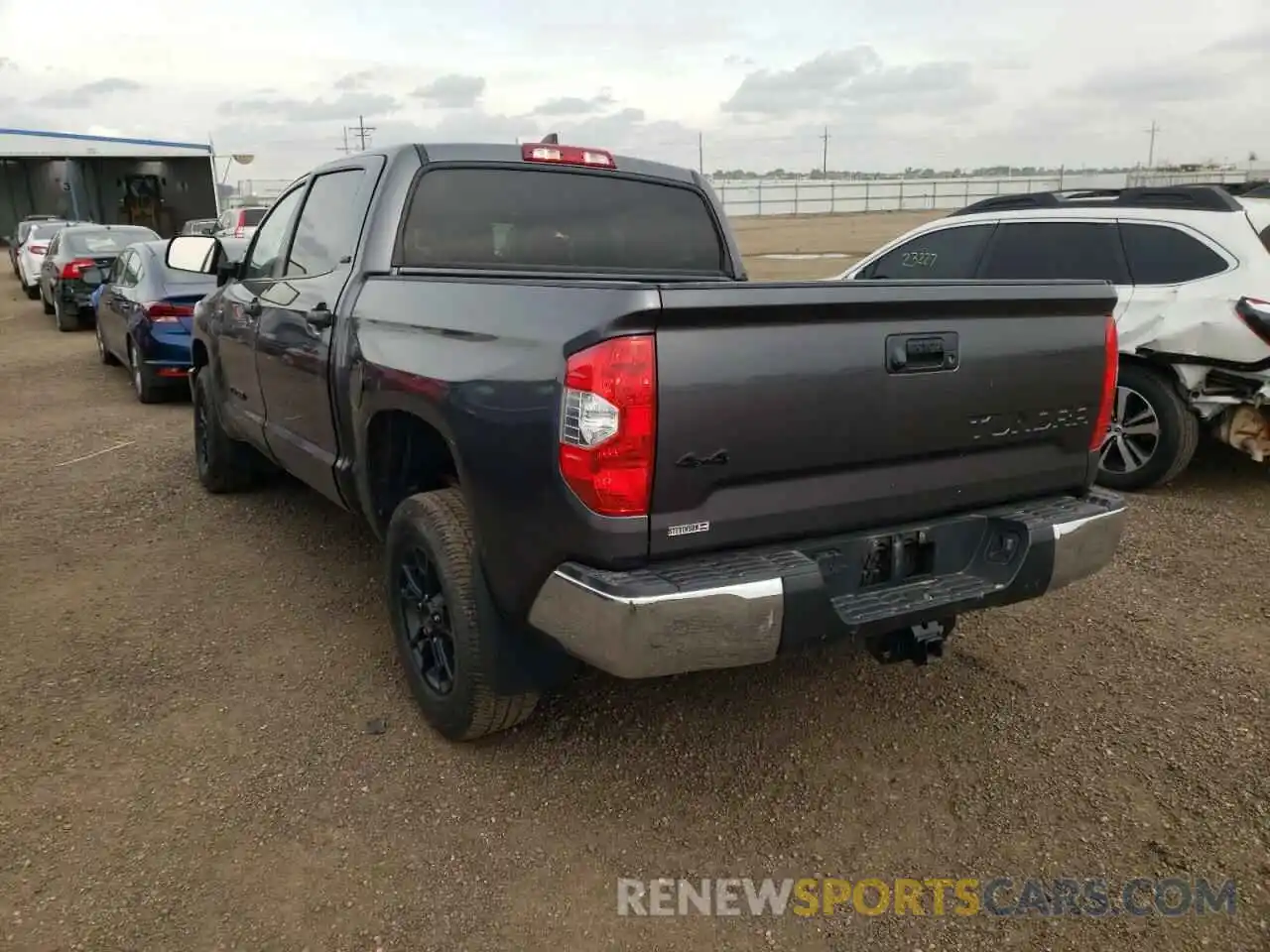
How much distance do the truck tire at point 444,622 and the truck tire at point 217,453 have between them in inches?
109

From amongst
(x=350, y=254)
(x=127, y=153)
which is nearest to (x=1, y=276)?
(x=127, y=153)

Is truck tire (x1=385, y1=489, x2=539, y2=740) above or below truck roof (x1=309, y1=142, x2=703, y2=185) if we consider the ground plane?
below

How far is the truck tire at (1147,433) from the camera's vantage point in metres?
5.62

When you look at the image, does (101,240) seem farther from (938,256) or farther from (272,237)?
(938,256)

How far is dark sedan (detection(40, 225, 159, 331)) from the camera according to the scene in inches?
563

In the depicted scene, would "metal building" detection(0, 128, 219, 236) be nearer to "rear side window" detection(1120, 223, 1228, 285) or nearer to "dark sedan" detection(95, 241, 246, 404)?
"dark sedan" detection(95, 241, 246, 404)

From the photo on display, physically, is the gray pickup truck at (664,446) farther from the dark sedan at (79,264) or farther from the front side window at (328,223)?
the dark sedan at (79,264)

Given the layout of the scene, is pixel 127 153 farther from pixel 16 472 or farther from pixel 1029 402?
pixel 1029 402

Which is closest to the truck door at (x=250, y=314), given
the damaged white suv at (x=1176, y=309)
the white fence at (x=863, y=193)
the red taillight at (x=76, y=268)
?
the damaged white suv at (x=1176, y=309)

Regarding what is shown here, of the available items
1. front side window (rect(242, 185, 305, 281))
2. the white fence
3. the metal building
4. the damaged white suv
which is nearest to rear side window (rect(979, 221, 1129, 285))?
the damaged white suv

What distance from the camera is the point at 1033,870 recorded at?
102 inches

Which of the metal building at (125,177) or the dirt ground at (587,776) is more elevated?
the metal building at (125,177)

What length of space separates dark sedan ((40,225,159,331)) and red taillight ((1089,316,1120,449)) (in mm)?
14428

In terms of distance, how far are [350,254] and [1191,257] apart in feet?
15.8
